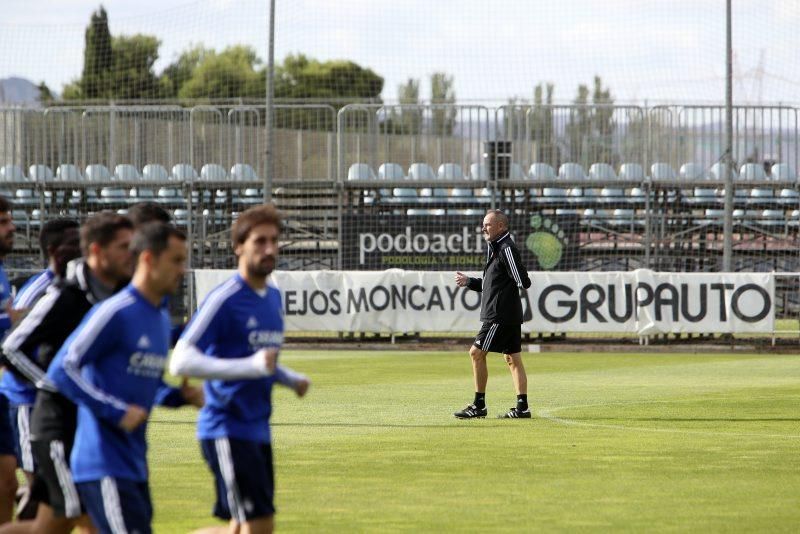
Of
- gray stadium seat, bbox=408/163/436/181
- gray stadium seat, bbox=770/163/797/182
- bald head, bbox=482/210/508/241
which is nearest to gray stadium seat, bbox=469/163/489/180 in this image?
gray stadium seat, bbox=408/163/436/181

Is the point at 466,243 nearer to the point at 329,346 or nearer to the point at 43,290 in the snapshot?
the point at 329,346

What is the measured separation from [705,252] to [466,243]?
5.18 m

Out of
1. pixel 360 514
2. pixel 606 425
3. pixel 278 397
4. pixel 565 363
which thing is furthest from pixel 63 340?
pixel 565 363

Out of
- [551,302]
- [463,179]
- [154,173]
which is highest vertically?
[154,173]

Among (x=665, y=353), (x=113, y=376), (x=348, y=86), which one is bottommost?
(x=665, y=353)

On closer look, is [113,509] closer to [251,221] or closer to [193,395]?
[193,395]

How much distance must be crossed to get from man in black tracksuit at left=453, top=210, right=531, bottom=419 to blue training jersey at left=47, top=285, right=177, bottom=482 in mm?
Answer: 8636

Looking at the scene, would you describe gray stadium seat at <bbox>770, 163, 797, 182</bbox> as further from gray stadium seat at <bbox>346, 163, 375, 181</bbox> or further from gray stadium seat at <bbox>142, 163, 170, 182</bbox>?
gray stadium seat at <bbox>142, 163, 170, 182</bbox>

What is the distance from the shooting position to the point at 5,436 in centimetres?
783

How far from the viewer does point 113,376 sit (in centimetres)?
570

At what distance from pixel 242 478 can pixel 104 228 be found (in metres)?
1.25

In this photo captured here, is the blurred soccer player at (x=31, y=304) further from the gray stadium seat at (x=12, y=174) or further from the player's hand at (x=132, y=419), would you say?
the gray stadium seat at (x=12, y=174)

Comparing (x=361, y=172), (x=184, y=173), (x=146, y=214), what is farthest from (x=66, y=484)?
(x=184, y=173)

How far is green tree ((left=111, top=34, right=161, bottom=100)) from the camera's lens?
238ft
